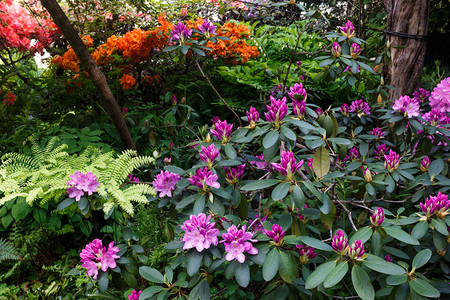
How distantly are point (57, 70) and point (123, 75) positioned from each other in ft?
3.35

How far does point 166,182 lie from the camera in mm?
1442

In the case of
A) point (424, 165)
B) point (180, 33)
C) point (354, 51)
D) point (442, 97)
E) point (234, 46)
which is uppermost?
point (180, 33)

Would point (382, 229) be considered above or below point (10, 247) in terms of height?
below

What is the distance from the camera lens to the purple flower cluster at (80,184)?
136cm

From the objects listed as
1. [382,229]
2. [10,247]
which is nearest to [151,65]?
[10,247]

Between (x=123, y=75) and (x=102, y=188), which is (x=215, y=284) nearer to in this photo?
(x=102, y=188)

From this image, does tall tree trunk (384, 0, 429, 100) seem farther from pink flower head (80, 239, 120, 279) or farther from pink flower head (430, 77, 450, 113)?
pink flower head (80, 239, 120, 279)

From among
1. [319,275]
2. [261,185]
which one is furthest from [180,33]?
[319,275]

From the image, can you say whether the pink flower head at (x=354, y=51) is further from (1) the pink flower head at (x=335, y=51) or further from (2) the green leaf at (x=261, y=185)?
(2) the green leaf at (x=261, y=185)

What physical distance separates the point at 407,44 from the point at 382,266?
2.17 metres

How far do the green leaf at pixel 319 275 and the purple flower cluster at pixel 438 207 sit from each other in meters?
0.45

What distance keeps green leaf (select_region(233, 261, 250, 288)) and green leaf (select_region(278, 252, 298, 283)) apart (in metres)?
0.11

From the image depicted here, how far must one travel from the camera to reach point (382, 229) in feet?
3.73

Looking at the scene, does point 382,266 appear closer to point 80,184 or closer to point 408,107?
point 408,107
